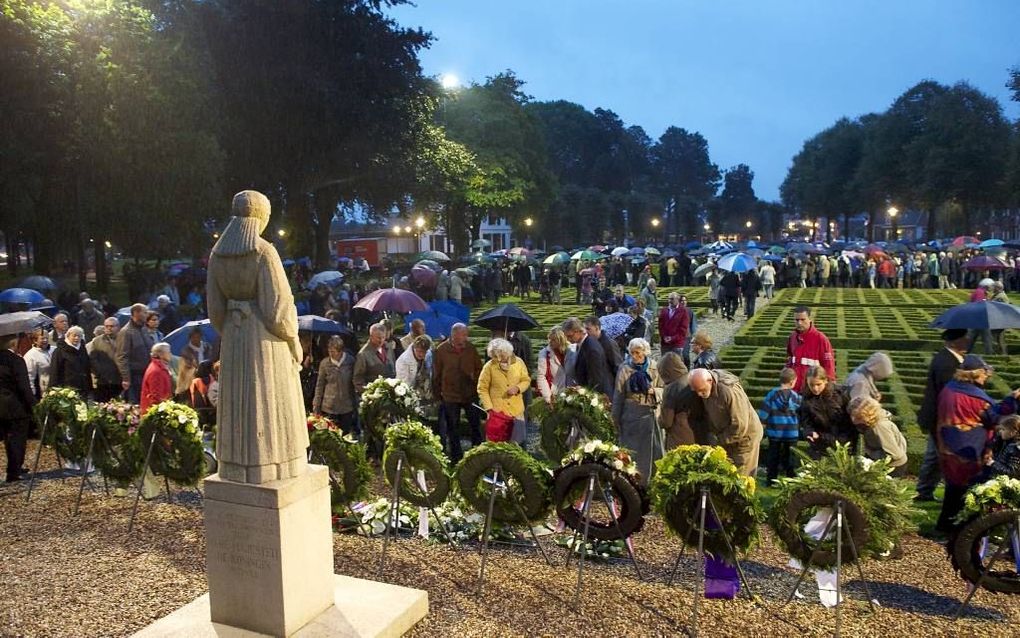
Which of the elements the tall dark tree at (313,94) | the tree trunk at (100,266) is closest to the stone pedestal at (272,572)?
the tree trunk at (100,266)

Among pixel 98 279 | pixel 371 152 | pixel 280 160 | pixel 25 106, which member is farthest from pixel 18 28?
pixel 371 152

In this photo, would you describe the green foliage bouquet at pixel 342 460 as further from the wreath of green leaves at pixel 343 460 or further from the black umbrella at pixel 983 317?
the black umbrella at pixel 983 317

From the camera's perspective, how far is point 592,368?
8.97 m

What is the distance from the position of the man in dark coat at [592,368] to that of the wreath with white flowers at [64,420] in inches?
210

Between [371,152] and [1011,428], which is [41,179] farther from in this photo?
[1011,428]

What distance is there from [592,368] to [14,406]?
640cm

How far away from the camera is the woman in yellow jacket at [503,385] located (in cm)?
843

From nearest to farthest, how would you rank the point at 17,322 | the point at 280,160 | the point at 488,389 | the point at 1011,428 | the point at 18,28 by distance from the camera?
the point at 1011,428
the point at 488,389
the point at 17,322
the point at 18,28
the point at 280,160

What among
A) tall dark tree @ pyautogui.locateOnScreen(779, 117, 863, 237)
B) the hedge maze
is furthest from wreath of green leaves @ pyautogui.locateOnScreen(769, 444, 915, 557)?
tall dark tree @ pyautogui.locateOnScreen(779, 117, 863, 237)

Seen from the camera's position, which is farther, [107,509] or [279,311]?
[107,509]

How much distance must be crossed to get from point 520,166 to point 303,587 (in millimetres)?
48775

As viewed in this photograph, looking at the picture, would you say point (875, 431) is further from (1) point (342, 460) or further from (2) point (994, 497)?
(1) point (342, 460)

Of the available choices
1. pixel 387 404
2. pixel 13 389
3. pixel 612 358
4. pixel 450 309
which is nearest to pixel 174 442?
pixel 387 404

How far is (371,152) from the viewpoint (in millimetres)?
33750
